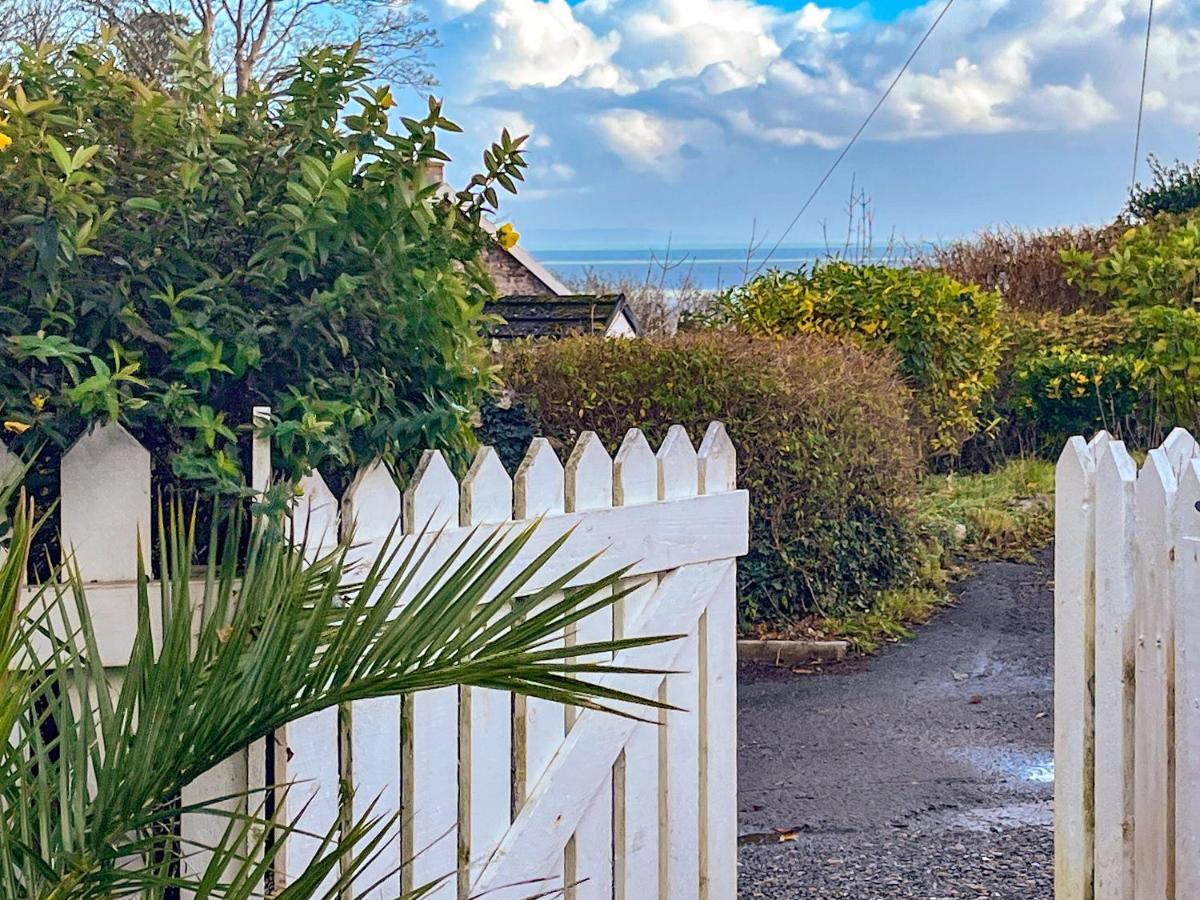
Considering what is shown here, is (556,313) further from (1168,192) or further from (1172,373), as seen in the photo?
(1168,192)

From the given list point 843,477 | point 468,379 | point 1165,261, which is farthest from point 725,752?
point 1165,261

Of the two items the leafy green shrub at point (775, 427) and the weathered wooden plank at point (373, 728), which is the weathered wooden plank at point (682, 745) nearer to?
the weathered wooden plank at point (373, 728)

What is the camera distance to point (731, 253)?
1441 centimetres

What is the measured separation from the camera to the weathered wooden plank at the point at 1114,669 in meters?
2.73

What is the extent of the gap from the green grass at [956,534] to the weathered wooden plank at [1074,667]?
3.71 m

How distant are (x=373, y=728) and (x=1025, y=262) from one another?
13.4m

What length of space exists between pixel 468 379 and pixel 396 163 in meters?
0.40

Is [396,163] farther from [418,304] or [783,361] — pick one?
[783,361]

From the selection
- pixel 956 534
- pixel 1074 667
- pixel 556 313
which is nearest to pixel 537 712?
pixel 1074 667

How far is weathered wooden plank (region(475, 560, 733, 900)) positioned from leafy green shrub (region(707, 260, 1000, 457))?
283 inches

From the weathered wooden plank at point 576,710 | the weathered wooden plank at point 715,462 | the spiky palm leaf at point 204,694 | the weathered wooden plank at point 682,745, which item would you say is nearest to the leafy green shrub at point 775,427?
the weathered wooden plank at point 715,462

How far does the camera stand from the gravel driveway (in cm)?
382

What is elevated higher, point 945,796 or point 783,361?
point 783,361

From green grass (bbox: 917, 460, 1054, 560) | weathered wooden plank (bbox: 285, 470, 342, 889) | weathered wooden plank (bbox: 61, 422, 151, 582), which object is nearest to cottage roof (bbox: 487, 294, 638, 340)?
green grass (bbox: 917, 460, 1054, 560)
